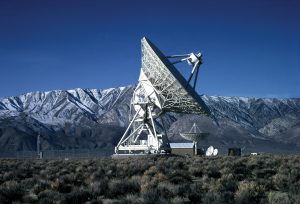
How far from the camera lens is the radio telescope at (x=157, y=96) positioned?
49388 millimetres

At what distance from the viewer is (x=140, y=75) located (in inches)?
2203

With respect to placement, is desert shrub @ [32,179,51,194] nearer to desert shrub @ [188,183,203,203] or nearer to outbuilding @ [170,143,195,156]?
desert shrub @ [188,183,203,203]

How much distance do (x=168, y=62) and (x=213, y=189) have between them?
32.3 metres

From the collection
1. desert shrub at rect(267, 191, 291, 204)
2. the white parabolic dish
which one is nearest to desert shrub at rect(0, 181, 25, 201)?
desert shrub at rect(267, 191, 291, 204)

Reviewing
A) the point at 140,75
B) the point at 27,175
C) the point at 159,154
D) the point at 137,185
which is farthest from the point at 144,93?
the point at 137,185

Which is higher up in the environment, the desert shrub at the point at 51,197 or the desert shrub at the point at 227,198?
the desert shrub at the point at 227,198

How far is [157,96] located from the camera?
54.7 metres

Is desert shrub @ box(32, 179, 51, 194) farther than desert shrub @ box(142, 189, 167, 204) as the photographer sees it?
Yes

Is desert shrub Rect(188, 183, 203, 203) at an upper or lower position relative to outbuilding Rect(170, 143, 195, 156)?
lower

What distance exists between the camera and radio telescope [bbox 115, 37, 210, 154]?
49388 mm

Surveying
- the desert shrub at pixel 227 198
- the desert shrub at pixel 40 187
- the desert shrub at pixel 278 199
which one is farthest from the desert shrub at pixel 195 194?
the desert shrub at pixel 40 187

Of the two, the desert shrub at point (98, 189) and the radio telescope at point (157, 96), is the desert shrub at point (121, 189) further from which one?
the radio telescope at point (157, 96)

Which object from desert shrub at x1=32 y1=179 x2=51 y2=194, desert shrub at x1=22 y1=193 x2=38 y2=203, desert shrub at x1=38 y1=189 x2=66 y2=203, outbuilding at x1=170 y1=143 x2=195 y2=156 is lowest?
desert shrub at x1=22 y1=193 x2=38 y2=203

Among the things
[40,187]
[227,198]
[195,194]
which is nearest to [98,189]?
[40,187]
